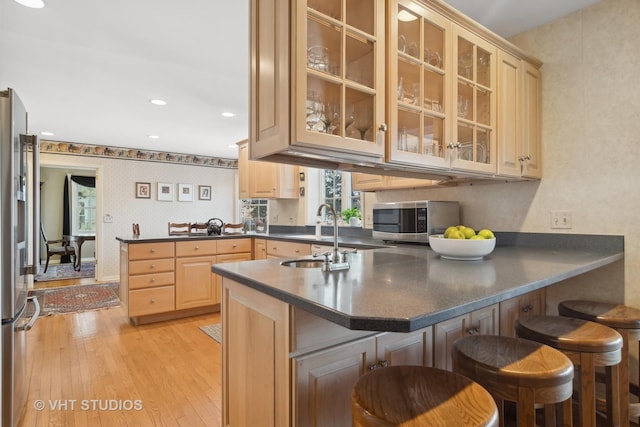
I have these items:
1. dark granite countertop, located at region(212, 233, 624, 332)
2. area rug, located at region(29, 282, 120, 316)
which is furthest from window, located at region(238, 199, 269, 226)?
dark granite countertop, located at region(212, 233, 624, 332)

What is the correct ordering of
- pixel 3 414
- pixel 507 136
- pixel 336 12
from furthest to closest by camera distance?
pixel 507 136 → pixel 3 414 → pixel 336 12

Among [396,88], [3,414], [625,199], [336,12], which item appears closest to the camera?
[336,12]

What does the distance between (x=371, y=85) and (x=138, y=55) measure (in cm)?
205

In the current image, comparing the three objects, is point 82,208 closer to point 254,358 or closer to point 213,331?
point 213,331

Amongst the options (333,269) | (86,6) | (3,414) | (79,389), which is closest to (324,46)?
(333,269)

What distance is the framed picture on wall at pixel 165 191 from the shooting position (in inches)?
257

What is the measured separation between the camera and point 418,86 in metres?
1.69

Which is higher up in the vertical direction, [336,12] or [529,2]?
[529,2]

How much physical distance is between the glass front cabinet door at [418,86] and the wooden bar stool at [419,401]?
3.03 ft

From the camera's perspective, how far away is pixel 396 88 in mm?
1565

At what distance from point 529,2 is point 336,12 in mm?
1395

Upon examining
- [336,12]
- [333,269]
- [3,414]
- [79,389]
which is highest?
[336,12]

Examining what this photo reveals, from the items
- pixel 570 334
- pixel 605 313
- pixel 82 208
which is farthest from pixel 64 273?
pixel 605 313

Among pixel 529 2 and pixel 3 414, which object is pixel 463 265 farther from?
pixel 3 414
